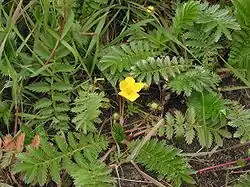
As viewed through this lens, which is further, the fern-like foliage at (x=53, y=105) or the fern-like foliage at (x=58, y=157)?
the fern-like foliage at (x=53, y=105)

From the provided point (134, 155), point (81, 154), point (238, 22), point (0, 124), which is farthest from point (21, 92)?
point (238, 22)

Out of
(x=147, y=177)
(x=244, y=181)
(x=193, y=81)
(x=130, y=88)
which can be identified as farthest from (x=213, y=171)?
(x=130, y=88)

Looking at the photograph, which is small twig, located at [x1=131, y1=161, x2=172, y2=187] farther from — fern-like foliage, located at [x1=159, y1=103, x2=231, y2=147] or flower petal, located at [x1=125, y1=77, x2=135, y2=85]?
flower petal, located at [x1=125, y1=77, x2=135, y2=85]

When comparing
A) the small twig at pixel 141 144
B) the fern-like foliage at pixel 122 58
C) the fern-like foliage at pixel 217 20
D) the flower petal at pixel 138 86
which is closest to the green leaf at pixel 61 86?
the fern-like foliage at pixel 122 58

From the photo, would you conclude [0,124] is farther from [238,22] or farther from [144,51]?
[238,22]

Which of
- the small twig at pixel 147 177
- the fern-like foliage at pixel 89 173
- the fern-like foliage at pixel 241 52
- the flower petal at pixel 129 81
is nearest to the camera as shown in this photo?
the fern-like foliage at pixel 89 173

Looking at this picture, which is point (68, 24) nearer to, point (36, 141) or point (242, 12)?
point (36, 141)

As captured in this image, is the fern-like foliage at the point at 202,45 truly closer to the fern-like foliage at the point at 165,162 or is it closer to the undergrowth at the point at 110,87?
the undergrowth at the point at 110,87
